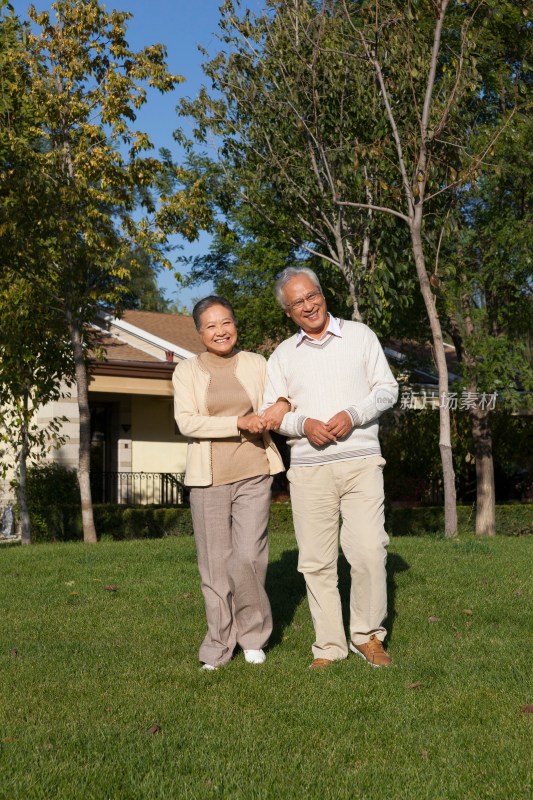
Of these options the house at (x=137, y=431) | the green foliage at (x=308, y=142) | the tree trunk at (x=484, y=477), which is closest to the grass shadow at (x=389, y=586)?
the green foliage at (x=308, y=142)

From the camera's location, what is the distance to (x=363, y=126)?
1428 cm

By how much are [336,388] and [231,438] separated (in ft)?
2.23

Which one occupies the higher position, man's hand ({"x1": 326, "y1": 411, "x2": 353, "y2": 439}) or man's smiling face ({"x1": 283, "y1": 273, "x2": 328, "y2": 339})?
man's smiling face ({"x1": 283, "y1": 273, "x2": 328, "y2": 339})

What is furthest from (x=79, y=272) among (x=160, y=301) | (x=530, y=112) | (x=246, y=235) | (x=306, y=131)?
(x=160, y=301)

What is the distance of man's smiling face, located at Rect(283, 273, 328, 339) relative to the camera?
5598 millimetres

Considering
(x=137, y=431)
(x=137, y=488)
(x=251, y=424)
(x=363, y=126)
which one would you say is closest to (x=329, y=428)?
(x=251, y=424)

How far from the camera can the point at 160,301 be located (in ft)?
172

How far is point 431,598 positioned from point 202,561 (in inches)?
89.2

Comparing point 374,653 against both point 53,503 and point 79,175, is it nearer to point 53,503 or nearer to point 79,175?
point 79,175

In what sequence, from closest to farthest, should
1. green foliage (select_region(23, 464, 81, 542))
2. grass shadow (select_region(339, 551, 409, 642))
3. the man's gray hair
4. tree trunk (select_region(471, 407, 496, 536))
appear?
the man's gray hair, grass shadow (select_region(339, 551, 409, 642)), green foliage (select_region(23, 464, 81, 542)), tree trunk (select_region(471, 407, 496, 536))

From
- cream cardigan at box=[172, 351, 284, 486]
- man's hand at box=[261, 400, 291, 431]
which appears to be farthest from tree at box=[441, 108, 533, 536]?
man's hand at box=[261, 400, 291, 431]

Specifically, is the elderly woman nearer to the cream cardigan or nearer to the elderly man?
the cream cardigan

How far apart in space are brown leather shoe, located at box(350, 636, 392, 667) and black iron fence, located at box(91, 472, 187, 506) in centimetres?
1647

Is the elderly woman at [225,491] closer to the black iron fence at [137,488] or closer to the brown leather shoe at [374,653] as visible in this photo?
the brown leather shoe at [374,653]
